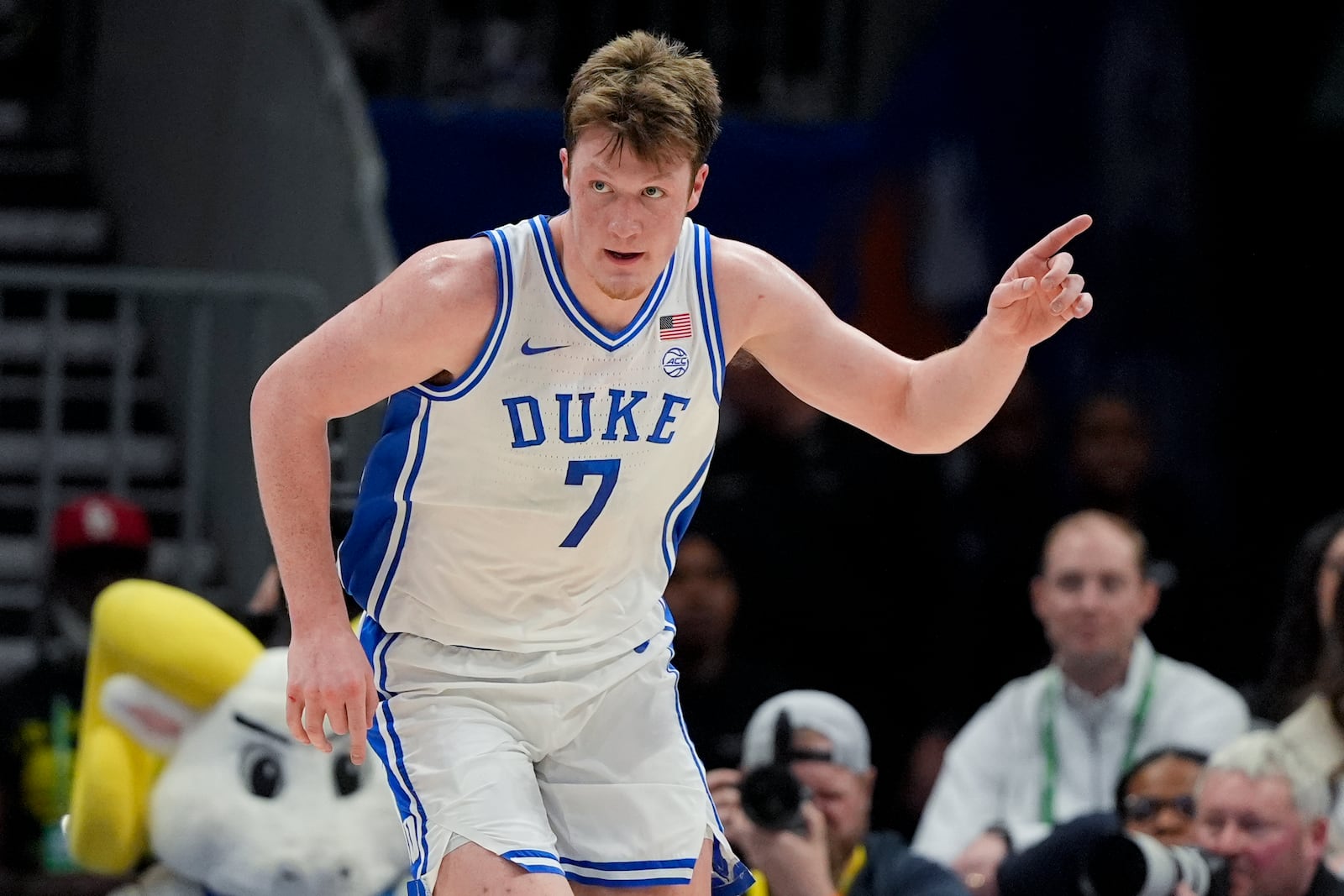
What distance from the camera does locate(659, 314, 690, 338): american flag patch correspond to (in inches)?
127

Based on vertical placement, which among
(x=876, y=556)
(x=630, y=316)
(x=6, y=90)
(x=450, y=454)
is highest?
(x=6, y=90)

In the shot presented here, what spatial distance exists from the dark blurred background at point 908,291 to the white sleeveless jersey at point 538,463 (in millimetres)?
2569

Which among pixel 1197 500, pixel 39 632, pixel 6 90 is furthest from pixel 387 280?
pixel 6 90

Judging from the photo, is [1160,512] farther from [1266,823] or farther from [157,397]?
[157,397]

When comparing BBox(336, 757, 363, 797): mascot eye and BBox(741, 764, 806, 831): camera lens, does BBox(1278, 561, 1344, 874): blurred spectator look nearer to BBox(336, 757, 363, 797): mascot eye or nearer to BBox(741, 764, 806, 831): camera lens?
BBox(741, 764, 806, 831): camera lens

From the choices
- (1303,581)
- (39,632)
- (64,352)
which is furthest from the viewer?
(64,352)

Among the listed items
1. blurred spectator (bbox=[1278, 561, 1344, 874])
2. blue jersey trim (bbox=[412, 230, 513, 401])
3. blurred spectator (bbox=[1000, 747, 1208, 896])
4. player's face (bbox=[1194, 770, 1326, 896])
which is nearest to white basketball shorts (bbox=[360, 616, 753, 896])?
blue jersey trim (bbox=[412, 230, 513, 401])

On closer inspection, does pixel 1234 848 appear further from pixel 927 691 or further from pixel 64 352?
pixel 64 352

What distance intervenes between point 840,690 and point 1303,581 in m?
1.46

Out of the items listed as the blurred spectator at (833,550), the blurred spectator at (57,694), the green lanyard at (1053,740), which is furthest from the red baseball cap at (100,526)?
the green lanyard at (1053,740)

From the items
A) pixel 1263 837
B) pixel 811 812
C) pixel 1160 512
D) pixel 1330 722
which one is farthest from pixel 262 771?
pixel 1160 512

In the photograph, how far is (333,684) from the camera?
9.82 feet

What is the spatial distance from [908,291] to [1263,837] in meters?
3.18

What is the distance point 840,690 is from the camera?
612cm
